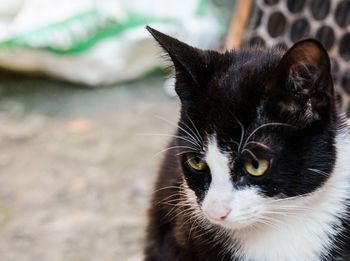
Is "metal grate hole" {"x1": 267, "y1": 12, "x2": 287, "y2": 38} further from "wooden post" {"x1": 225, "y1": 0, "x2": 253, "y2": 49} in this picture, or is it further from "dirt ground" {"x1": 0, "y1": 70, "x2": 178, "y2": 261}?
"dirt ground" {"x1": 0, "y1": 70, "x2": 178, "y2": 261}

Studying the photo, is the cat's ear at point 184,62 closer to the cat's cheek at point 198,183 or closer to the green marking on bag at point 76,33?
the cat's cheek at point 198,183

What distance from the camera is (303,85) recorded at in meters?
1.06

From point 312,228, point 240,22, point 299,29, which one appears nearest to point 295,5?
point 299,29

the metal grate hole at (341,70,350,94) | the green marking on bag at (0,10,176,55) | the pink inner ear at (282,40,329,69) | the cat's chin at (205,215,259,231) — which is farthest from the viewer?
the green marking on bag at (0,10,176,55)

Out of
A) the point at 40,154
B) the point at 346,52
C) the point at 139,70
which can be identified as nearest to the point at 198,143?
the point at 346,52

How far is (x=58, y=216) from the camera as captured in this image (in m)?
1.86

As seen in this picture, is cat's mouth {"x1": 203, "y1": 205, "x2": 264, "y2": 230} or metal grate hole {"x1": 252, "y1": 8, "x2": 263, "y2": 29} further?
metal grate hole {"x1": 252, "y1": 8, "x2": 263, "y2": 29}

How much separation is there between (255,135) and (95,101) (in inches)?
57.0

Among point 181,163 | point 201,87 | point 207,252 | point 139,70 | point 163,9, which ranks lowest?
point 207,252

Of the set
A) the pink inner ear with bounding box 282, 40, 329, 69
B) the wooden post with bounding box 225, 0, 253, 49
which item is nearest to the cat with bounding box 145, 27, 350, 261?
the pink inner ear with bounding box 282, 40, 329, 69

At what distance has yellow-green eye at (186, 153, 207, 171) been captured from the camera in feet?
3.80

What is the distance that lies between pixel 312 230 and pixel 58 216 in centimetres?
84

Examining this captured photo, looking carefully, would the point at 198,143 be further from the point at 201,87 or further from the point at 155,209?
the point at 155,209

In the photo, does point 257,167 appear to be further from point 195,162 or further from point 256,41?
point 256,41
